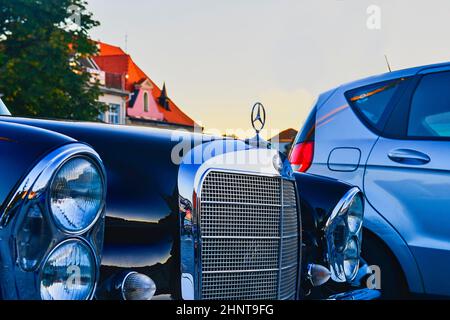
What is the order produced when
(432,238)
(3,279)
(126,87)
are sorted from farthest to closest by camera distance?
Answer: (126,87) → (432,238) → (3,279)

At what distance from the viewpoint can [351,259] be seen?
3.13m

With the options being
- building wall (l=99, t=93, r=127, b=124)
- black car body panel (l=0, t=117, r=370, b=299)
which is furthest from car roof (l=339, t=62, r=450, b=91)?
building wall (l=99, t=93, r=127, b=124)

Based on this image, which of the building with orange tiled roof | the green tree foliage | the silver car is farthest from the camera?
the building with orange tiled roof

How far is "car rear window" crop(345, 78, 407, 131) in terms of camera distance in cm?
441

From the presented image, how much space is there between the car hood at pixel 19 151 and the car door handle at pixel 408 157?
8.76ft

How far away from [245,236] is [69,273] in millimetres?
768

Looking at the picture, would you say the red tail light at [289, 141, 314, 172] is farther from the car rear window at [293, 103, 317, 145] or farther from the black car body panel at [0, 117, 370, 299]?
the black car body panel at [0, 117, 370, 299]

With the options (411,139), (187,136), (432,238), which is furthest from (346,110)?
(187,136)

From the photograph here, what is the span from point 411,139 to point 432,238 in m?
0.66

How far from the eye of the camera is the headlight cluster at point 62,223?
1.81 meters

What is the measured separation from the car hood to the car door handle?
105 inches

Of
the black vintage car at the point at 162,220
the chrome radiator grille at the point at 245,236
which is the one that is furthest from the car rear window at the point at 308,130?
the chrome radiator grille at the point at 245,236

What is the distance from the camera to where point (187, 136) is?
2738 millimetres
